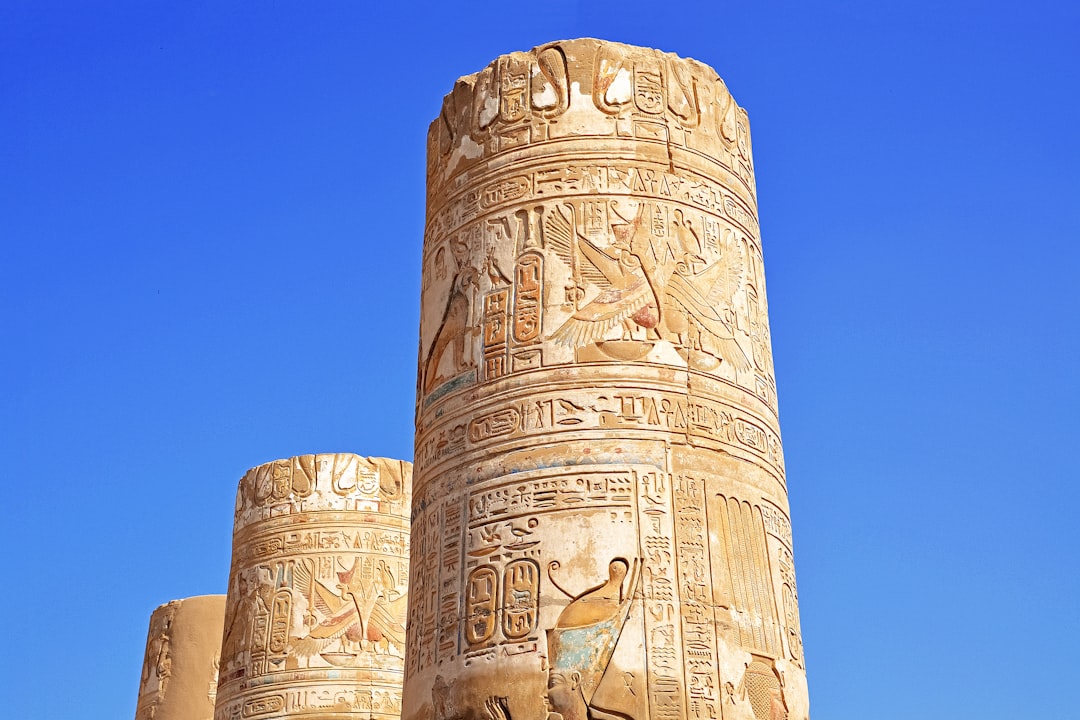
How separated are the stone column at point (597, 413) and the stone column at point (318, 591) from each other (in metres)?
5.45

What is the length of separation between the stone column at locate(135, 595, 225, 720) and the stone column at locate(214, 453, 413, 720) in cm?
398

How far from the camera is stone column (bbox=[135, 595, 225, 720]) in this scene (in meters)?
16.6

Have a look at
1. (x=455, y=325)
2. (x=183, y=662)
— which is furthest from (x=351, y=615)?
(x=455, y=325)

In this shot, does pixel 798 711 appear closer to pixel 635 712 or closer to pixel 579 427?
pixel 635 712

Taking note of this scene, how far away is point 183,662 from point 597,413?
38.9 feet

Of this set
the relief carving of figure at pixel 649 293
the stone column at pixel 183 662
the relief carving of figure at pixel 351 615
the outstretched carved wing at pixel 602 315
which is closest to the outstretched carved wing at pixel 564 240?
the relief carving of figure at pixel 649 293

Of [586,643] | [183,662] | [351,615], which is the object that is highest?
[183,662]

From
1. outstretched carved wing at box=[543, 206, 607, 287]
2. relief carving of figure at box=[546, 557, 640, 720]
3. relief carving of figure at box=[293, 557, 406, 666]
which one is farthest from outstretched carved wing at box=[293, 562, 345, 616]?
relief carving of figure at box=[546, 557, 640, 720]

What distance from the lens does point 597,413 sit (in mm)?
6582

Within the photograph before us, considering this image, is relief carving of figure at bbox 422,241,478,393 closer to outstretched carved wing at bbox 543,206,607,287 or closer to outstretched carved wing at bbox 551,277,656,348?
outstretched carved wing at bbox 543,206,607,287

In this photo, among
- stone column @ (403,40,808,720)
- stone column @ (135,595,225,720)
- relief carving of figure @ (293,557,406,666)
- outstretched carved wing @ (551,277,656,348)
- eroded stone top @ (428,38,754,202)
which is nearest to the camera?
stone column @ (403,40,808,720)

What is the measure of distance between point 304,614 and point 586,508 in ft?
22.1

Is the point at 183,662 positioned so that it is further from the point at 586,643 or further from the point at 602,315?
the point at 586,643

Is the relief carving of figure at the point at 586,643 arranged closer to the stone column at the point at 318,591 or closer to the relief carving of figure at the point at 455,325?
the relief carving of figure at the point at 455,325
